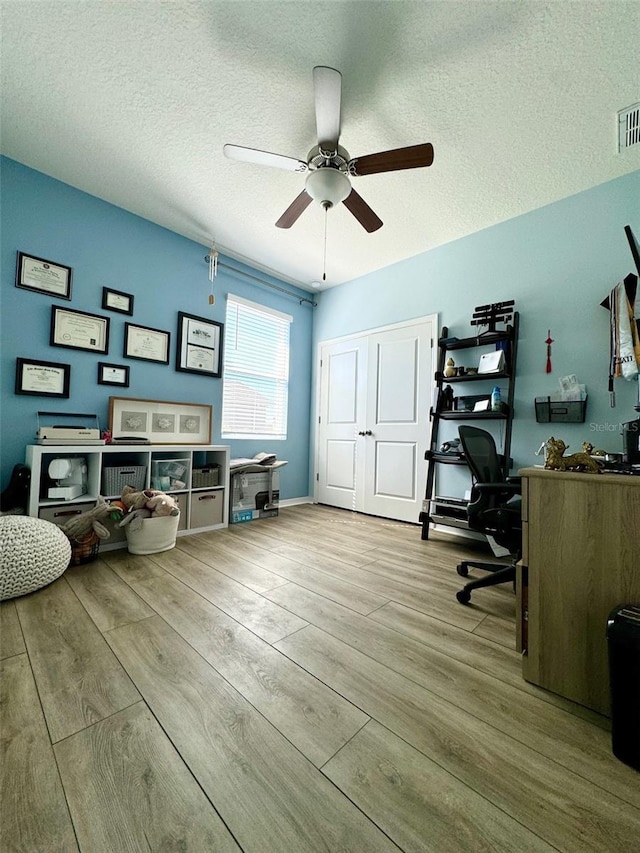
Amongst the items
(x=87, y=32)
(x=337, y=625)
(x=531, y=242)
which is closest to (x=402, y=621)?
(x=337, y=625)

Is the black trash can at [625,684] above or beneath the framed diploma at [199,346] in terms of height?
beneath

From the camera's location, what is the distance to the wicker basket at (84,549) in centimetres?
204

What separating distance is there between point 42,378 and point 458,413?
3238 mm

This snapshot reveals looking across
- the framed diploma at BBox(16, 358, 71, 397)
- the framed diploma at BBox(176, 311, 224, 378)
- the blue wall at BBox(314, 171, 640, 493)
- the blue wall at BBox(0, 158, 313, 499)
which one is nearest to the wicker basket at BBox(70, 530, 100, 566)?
the blue wall at BBox(0, 158, 313, 499)

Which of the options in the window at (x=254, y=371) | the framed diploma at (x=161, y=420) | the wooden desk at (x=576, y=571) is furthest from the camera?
the window at (x=254, y=371)

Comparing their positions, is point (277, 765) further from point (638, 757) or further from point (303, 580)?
point (303, 580)

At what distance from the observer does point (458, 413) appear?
272 cm

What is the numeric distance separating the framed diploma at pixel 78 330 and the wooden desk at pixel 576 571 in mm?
3021

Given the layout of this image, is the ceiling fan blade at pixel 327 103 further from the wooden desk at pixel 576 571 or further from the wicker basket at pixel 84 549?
the wicker basket at pixel 84 549

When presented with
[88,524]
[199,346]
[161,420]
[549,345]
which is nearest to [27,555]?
[88,524]

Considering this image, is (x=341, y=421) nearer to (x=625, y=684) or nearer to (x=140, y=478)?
(x=140, y=478)

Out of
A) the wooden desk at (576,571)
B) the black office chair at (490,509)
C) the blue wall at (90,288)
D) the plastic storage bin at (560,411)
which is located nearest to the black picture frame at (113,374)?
the blue wall at (90,288)

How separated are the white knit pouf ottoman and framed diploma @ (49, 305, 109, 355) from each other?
138 cm

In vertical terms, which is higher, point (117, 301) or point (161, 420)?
point (117, 301)
